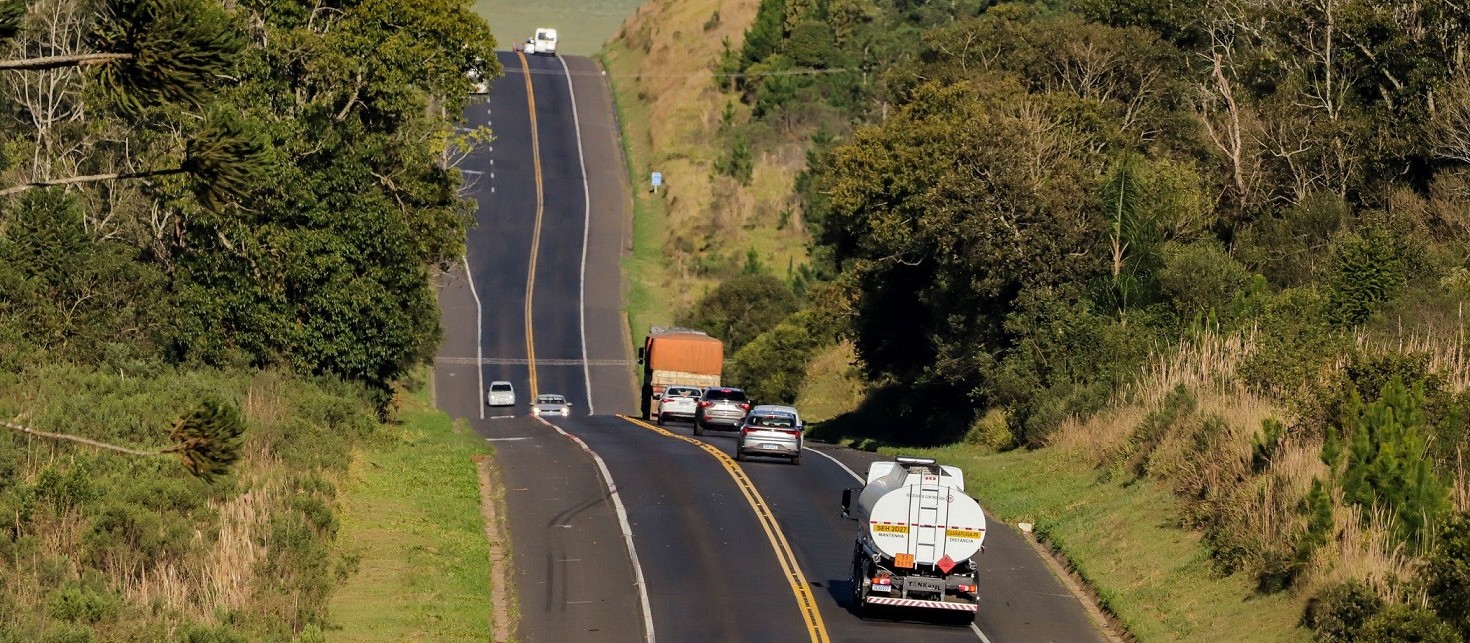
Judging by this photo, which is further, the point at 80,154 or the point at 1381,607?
the point at 80,154

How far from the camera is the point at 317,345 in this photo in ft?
145

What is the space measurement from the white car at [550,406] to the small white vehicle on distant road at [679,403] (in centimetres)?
1039

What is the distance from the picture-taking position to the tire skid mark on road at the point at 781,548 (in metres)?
27.1

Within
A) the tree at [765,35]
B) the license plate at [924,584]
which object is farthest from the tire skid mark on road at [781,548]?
the tree at [765,35]

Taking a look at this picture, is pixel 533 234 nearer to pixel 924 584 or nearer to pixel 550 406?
pixel 550 406

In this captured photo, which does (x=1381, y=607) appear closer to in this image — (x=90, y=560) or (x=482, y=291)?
(x=90, y=560)

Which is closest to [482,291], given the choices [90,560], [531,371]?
[531,371]

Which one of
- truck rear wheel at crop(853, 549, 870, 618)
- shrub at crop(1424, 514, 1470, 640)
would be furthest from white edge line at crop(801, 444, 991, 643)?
shrub at crop(1424, 514, 1470, 640)

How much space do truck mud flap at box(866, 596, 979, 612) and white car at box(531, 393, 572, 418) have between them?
4515cm

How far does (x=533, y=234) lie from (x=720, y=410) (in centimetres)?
4681

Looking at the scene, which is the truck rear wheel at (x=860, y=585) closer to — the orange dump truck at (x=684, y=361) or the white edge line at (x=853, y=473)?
the white edge line at (x=853, y=473)

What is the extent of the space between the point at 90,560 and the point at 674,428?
35.5 metres

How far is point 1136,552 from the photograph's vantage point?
3188 cm

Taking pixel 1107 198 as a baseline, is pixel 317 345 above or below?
below
